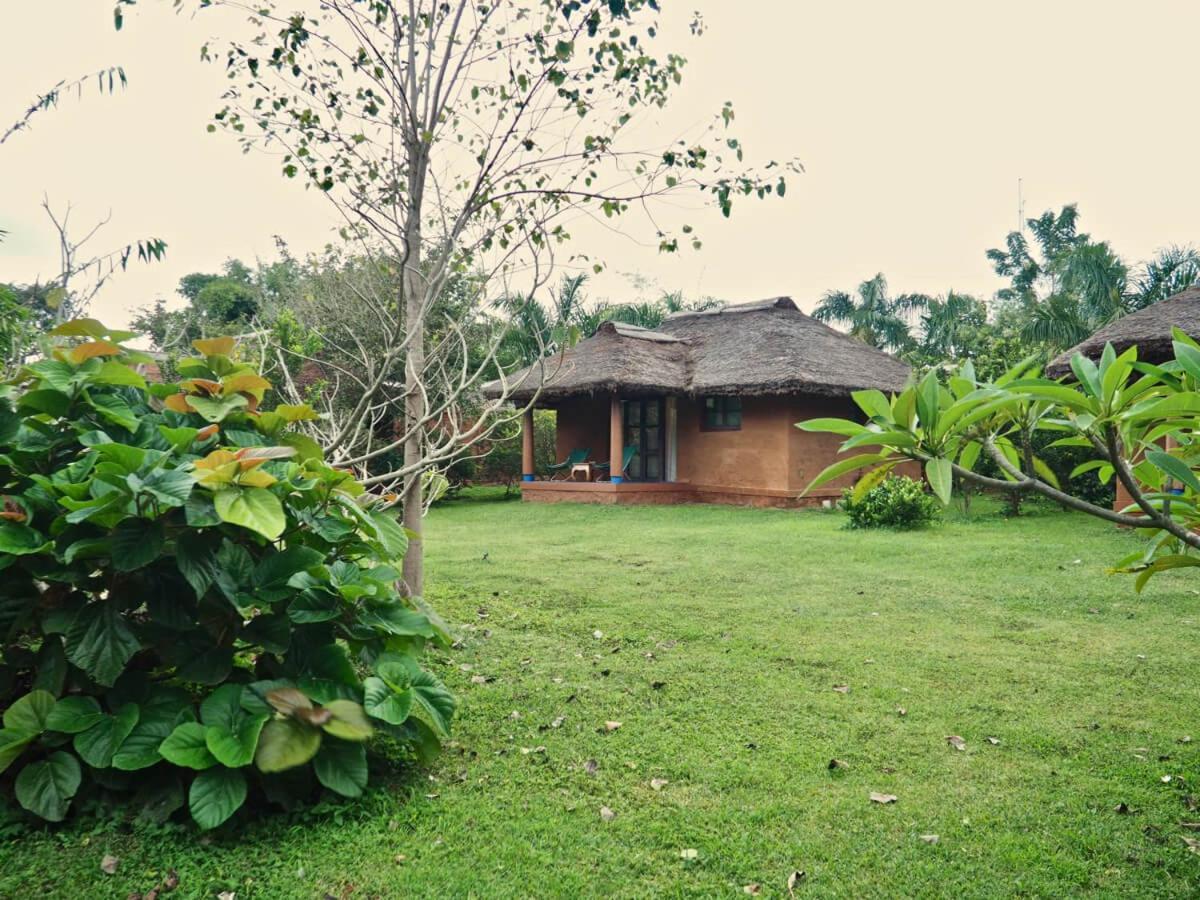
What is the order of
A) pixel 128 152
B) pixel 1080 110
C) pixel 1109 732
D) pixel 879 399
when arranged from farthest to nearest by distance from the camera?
pixel 1080 110 < pixel 128 152 < pixel 1109 732 < pixel 879 399

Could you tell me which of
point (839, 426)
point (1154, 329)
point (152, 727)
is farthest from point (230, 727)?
point (1154, 329)

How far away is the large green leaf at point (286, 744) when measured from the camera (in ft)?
6.70

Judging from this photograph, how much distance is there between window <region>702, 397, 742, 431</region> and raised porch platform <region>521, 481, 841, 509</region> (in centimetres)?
118

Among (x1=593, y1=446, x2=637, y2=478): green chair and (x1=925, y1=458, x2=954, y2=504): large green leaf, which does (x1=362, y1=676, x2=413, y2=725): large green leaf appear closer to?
(x1=925, y1=458, x2=954, y2=504): large green leaf

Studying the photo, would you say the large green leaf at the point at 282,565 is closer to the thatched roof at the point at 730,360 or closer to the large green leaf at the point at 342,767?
the large green leaf at the point at 342,767

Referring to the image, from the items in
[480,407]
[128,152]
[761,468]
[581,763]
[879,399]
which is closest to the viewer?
[879,399]

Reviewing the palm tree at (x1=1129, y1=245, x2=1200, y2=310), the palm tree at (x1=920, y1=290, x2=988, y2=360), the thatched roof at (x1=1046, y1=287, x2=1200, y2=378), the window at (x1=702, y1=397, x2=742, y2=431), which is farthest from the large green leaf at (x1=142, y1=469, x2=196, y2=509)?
the palm tree at (x1=920, y1=290, x2=988, y2=360)

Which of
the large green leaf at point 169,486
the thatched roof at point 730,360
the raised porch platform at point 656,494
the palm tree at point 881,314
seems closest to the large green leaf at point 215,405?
the large green leaf at point 169,486

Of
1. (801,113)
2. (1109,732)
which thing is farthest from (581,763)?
(801,113)

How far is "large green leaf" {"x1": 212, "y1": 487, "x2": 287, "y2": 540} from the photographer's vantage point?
225 centimetres

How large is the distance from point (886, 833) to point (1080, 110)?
1366 cm

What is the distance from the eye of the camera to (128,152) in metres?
4.26

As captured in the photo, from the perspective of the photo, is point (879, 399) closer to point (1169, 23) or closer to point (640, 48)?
point (640, 48)

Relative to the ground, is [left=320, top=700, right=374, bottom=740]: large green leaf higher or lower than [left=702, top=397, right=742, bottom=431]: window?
lower
